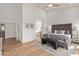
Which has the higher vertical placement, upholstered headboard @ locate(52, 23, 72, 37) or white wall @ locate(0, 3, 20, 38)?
white wall @ locate(0, 3, 20, 38)

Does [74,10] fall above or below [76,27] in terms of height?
above

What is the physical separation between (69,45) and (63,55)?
0.64 feet

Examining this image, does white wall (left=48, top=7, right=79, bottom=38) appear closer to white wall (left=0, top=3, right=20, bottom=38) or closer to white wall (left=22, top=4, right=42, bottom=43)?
white wall (left=22, top=4, right=42, bottom=43)

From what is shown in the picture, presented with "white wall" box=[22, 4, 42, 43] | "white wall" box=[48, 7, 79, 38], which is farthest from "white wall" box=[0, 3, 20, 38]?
"white wall" box=[48, 7, 79, 38]

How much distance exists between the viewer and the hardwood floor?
1789 millimetres

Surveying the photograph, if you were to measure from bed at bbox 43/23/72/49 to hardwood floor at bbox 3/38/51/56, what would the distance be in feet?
0.82

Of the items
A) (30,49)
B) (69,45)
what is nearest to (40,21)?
(30,49)

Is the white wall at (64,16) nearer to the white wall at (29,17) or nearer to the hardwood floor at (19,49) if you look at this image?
the white wall at (29,17)

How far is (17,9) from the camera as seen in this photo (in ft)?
5.89

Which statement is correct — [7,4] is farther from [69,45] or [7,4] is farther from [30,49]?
[69,45]

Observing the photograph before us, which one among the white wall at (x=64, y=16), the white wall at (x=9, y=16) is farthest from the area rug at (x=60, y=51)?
the white wall at (x=9, y=16)

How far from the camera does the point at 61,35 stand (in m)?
1.81

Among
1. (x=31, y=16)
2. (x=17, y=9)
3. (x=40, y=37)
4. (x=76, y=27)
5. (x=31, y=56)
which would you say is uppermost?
(x=17, y=9)

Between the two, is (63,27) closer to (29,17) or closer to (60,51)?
(60,51)
